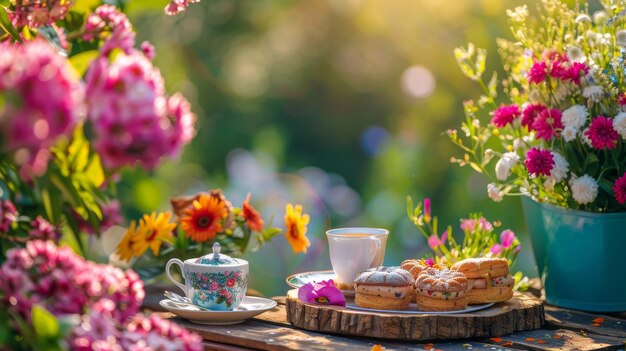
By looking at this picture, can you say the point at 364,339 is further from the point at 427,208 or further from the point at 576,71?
the point at 576,71

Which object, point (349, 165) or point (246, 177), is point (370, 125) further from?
point (246, 177)

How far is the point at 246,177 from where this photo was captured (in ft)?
14.0

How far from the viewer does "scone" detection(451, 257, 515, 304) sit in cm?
169

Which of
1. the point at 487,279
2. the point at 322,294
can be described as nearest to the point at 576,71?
the point at 487,279

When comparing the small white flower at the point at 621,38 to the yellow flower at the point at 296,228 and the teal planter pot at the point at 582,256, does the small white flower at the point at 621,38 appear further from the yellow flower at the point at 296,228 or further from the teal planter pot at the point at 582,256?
the yellow flower at the point at 296,228

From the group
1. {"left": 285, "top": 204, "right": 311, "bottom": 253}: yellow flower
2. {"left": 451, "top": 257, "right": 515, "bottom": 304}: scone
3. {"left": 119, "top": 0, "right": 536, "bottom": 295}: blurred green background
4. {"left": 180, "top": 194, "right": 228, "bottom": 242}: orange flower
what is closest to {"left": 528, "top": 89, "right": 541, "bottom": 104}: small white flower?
{"left": 451, "top": 257, "right": 515, "bottom": 304}: scone

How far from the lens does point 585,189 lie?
1.83 m

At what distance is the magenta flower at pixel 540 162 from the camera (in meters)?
1.83

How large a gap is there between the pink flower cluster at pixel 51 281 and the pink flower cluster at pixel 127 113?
21cm

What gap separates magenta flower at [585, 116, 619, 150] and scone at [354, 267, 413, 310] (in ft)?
1.56

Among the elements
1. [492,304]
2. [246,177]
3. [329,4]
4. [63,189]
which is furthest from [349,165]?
[63,189]

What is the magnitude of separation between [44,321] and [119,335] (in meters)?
0.10

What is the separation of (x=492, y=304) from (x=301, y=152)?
2.85 meters

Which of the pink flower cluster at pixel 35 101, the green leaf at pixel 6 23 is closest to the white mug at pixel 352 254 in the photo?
the green leaf at pixel 6 23
